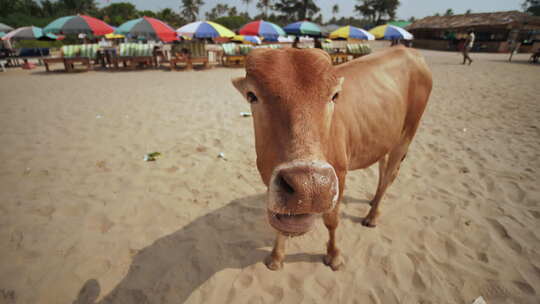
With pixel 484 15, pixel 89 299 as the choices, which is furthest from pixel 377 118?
pixel 484 15

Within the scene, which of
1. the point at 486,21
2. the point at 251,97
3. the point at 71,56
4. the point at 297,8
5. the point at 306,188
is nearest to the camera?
the point at 306,188

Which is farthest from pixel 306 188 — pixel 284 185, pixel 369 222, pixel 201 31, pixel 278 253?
pixel 201 31

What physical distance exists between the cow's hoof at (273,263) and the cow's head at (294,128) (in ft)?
4.65

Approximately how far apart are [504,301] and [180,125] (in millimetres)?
6806

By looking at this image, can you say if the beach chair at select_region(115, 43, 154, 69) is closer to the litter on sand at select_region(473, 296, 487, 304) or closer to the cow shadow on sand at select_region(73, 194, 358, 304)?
the cow shadow on sand at select_region(73, 194, 358, 304)

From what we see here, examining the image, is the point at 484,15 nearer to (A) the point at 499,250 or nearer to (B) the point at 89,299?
(A) the point at 499,250

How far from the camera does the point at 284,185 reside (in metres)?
1.39

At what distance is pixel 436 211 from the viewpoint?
11.6 feet

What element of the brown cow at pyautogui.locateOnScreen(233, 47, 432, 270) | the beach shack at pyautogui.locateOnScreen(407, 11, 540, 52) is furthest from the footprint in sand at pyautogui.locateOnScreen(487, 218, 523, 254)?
the beach shack at pyautogui.locateOnScreen(407, 11, 540, 52)

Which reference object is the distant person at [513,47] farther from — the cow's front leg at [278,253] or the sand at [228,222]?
the cow's front leg at [278,253]

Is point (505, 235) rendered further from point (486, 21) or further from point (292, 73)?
point (486, 21)

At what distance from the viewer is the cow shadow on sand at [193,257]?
98.9 inches

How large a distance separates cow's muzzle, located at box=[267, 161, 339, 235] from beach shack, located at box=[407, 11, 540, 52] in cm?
3625

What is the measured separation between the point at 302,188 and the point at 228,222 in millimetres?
2371
